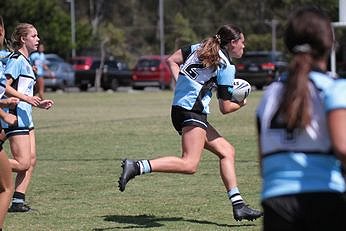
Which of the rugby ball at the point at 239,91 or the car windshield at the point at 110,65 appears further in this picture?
the car windshield at the point at 110,65

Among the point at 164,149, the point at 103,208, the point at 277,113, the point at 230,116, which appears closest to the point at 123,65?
the point at 230,116

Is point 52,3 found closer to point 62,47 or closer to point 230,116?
point 62,47

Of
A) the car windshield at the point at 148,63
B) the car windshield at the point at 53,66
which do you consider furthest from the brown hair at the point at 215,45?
the car windshield at the point at 148,63

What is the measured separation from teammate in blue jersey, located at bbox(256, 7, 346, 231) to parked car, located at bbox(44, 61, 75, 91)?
39355 millimetres

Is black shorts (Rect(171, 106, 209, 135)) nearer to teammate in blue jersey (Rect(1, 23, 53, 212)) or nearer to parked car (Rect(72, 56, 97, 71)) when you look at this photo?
teammate in blue jersey (Rect(1, 23, 53, 212))

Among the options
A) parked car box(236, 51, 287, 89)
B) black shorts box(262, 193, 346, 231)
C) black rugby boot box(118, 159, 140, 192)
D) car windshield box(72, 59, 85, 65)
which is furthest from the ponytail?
car windshield box(72, 59, 85, 65)

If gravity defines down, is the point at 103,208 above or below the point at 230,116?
above

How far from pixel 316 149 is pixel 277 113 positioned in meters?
0.24

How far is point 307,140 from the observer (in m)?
4.11

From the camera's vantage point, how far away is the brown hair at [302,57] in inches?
159

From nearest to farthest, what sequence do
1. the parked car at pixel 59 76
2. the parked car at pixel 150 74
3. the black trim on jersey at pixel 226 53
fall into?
the black trim on jersey at pixel 226 53 → the parked car at pixel 59 76 → the parked car at pixel 150 74

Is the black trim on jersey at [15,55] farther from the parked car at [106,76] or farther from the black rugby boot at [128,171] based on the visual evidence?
the parked car at [106,76]

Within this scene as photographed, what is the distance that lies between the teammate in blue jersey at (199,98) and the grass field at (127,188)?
0.51 metres

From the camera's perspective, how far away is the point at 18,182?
9391 mm
